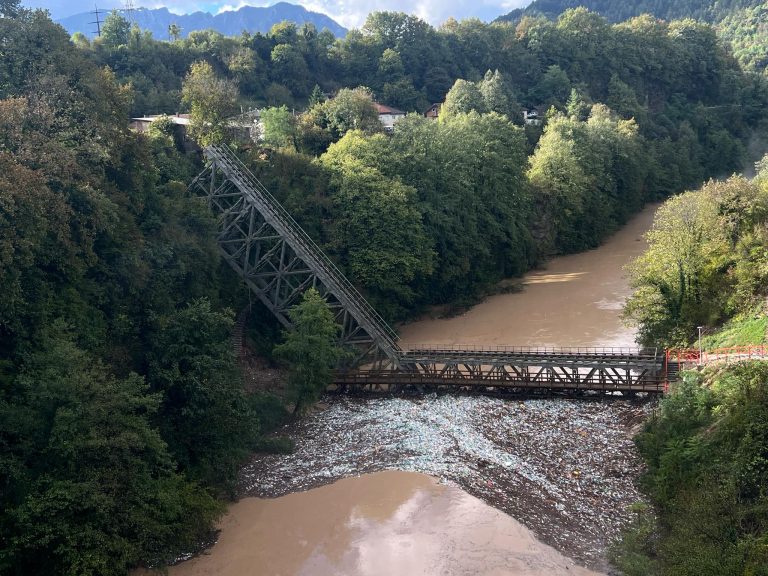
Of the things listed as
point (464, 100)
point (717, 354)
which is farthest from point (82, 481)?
point (464, 100)

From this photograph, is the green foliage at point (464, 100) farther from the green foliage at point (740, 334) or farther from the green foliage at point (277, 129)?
the green foliage at point (740, 334)

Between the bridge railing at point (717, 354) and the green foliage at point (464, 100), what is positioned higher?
the green foliage at point (464, 100)

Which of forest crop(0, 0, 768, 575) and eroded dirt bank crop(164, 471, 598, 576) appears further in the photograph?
eroded dirt bank crop(164, 471, 598, 576)

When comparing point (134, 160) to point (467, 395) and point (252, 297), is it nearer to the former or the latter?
point (252, 297)

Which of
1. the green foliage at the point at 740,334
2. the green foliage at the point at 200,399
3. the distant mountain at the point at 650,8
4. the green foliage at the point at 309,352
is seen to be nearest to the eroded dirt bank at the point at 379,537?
the green foliage at the point at 200,399

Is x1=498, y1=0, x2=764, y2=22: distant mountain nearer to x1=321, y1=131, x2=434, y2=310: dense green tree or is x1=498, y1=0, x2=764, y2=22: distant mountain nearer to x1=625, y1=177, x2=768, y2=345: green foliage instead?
x1=321, y1=131, x2=434, y2=310: dense green tree

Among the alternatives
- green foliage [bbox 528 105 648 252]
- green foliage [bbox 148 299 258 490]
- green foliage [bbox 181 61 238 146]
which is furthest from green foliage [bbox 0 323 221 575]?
green foliage [bbox 528 105 648 252]
